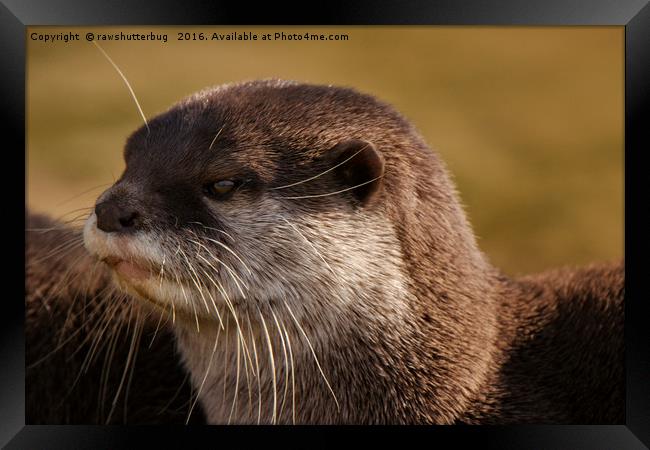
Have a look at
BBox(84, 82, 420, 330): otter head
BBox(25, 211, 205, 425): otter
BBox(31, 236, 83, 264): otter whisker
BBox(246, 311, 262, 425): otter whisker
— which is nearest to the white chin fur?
BBox(84, 82, 420, 330): otter head

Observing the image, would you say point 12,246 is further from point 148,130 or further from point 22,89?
point 148,130

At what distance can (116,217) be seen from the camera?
207cm

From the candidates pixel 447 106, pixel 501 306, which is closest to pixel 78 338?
pixel 501 306

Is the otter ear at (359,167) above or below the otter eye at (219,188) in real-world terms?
above

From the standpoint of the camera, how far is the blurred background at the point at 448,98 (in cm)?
273

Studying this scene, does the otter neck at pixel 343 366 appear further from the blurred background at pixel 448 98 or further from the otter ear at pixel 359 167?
the blurred background at pixel 448 98

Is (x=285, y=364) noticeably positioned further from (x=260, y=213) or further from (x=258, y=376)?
(x=260, y=213)

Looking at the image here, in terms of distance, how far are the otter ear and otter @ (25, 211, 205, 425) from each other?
3.18 feet

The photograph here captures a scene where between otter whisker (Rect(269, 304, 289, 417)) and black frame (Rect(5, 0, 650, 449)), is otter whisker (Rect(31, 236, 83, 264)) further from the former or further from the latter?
otter whisker (Rect(269, 304, 289, 417))

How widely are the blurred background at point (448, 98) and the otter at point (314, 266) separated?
0.40 m

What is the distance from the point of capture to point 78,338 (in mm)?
2982

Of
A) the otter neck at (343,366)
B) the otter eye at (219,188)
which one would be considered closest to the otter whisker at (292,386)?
the otter neck at (343,366)
